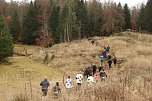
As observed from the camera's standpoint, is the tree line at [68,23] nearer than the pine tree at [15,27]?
Yes

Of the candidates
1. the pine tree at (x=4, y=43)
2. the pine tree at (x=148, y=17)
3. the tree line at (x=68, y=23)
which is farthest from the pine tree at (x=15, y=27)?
the pine tree at (x=4, y=43)

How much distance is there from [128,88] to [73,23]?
71700mm

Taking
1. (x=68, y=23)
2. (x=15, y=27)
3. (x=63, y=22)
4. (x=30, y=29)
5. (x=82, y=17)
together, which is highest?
(x=82, y=17)

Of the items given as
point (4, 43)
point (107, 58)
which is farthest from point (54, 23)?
point (107, 58)

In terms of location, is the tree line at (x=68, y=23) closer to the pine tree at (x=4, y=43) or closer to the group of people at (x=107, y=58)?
the pine tree at (x=4, y=43)

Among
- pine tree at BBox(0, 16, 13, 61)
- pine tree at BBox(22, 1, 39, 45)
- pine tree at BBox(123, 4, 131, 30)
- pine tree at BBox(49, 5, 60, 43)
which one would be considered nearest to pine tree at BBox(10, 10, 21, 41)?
pine tree at BBox(22, 1, 39, 45)

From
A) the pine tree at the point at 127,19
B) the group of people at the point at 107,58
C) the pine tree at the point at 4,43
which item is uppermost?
the pine tree at the point at 127,19

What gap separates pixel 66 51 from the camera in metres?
54.5

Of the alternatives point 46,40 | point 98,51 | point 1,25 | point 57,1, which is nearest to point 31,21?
point 46,40

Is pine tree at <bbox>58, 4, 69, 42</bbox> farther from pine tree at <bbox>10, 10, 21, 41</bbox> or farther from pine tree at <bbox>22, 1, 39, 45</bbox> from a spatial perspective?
pine tree at <bbox>10, 10, 21, 41</bbox>

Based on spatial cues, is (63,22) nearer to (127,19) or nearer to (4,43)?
(127,19)

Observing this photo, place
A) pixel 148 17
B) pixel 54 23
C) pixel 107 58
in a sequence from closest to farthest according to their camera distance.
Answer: pixel 107 58 < pixel 148 17 < pixel 54 23

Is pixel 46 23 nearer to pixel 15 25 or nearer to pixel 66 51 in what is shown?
pixel 15 25

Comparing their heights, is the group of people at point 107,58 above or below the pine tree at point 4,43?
below
